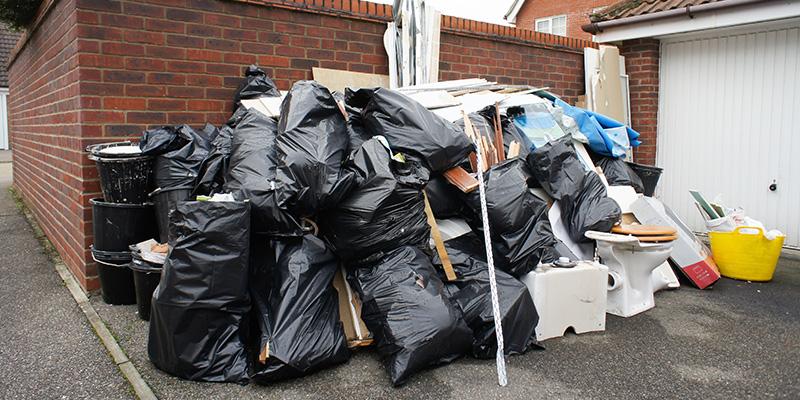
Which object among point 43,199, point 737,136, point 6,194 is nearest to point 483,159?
point 737,136

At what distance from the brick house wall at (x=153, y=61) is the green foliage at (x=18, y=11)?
0.47ft

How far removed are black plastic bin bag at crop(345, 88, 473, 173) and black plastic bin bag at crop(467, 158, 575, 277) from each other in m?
0.28

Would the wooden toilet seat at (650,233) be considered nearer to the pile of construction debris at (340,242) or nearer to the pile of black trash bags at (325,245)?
the pile of construction debris at (340,242)

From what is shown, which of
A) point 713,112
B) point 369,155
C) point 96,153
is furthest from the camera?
point 713,112

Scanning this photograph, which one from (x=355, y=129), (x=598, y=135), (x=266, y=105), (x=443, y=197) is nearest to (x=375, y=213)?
(x=443, y=197)

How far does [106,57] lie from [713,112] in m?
5.87

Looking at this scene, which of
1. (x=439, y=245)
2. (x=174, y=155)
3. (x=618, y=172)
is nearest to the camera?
(x=439, y=245)

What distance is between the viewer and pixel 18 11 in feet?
17.6

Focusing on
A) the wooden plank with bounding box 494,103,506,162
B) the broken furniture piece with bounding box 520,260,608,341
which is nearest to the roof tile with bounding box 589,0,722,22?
the wooden plank with bounding box 494,103,506,162

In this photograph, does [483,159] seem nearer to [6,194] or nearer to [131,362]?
[131,362]

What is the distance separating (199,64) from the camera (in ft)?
13.9

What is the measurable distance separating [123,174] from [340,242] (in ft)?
5.08

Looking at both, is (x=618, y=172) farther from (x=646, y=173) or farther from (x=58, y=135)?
(x=58, y=135)

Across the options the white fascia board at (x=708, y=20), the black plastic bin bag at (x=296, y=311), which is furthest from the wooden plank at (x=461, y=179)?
the white fascia board at (x=708, y=20)
